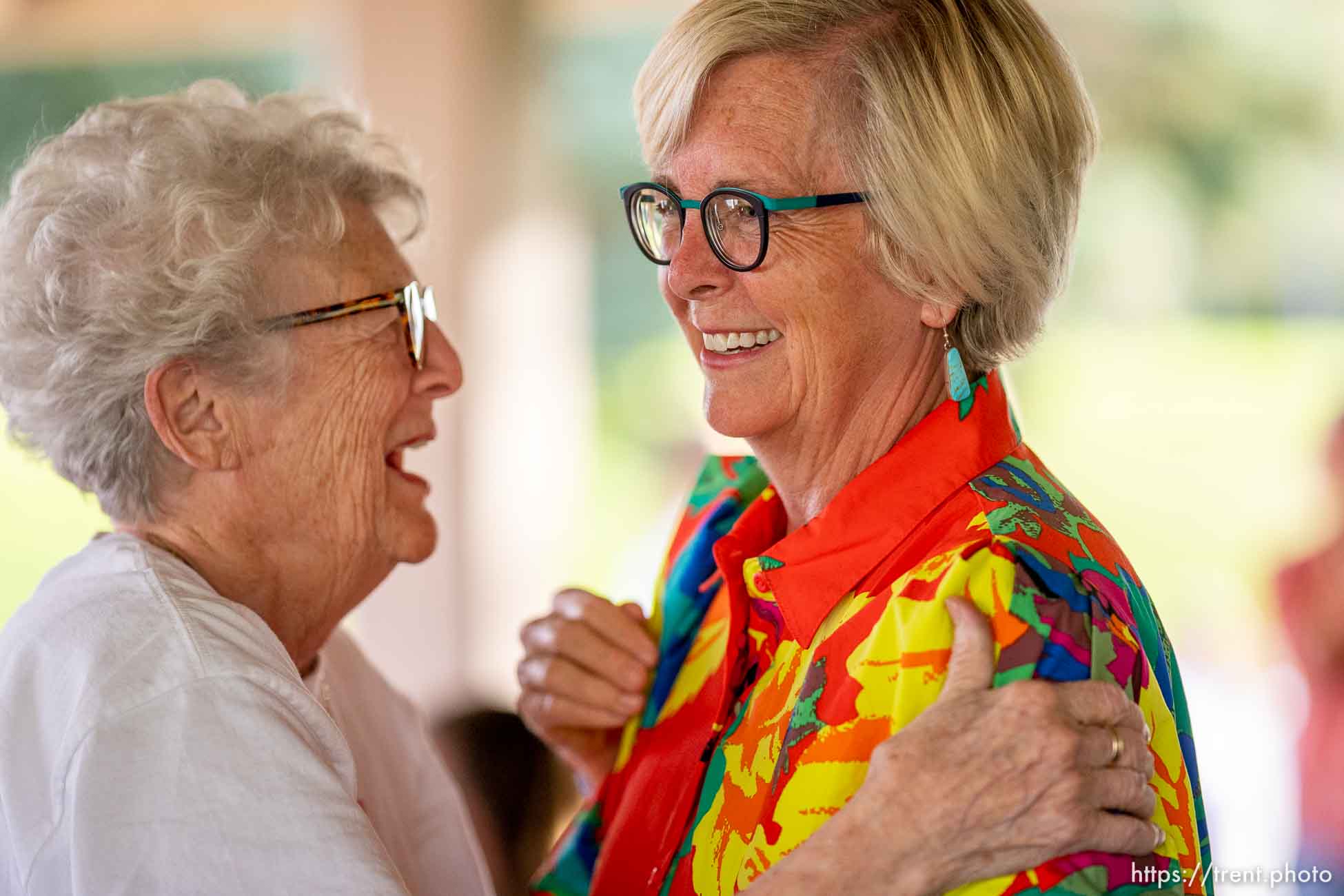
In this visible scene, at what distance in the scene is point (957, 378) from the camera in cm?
143

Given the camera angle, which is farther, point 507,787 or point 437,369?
point 507,787

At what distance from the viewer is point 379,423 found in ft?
5.40

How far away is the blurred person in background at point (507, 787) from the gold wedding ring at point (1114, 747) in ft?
6.15

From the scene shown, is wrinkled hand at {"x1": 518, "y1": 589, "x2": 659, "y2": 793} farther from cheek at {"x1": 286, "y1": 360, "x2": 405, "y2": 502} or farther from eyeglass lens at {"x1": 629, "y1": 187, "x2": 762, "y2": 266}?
eyeglass lens at {"x1": 629, "y1": 187, "x2": 762, "y2": 266}

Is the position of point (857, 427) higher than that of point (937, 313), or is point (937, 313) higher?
point (937, 313)

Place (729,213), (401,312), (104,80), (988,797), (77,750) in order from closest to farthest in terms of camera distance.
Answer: (988,797), (77,750), (729,213), (401,312), (104,80)

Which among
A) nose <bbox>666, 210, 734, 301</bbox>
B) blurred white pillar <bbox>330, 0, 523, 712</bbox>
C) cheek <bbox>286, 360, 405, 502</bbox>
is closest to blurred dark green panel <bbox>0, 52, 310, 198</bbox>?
blurred white pillar <bbox>330, 0, 523, 712</bbox>

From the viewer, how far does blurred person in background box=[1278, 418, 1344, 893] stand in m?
2.87

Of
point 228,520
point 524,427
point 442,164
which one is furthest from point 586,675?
point 442,164

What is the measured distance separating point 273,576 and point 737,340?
661 millimetres

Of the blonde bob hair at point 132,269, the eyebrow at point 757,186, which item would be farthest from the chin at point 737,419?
the blonde bob hair at point 132,269

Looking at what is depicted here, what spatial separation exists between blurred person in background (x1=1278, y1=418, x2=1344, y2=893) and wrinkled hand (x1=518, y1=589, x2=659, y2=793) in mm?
1942

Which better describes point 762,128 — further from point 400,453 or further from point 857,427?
point 400,453

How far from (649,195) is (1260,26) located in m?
3.44
